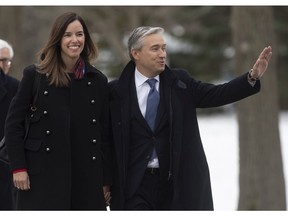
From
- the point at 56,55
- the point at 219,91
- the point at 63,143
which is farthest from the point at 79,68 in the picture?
the point at 219,91

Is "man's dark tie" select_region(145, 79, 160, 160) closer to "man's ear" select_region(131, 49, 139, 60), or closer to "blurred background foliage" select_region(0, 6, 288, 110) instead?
"man's ear" select_region(131, 49, 139, 60)

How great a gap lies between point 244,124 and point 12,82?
13.5 ft

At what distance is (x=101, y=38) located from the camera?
3416 cm

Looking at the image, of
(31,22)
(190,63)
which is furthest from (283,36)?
(31,22)

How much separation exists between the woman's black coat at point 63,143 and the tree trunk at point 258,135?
487cm

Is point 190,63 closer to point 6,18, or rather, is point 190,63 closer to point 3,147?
point 6,18

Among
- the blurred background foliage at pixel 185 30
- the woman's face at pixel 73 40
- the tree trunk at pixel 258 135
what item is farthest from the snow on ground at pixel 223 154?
the woman's face at pixel 73 40

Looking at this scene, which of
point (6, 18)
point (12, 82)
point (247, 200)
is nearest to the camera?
point (12, 82)

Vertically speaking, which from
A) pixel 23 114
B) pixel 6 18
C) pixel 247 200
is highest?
pixel 6 18

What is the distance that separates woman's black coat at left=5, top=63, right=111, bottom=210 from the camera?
5414 millimetres

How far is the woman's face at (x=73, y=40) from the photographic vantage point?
5492mm

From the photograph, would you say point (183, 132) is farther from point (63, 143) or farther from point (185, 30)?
point (185, 30)

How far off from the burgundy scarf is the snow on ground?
5.72 metres

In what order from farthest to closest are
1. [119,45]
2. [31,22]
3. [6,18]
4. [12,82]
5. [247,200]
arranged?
[31,22] → [119,45] → [6,18] → [247,200] → [12,82]
